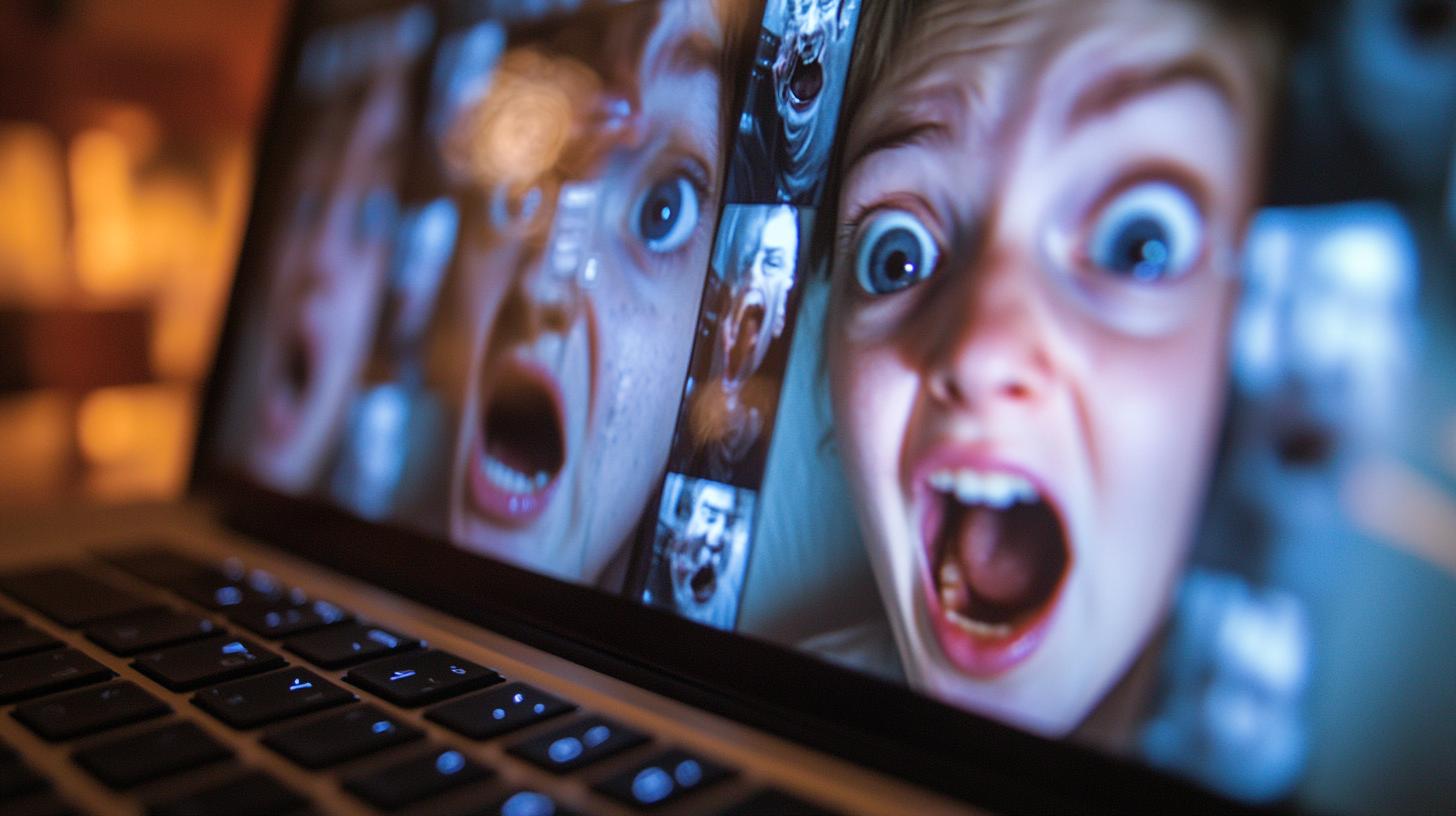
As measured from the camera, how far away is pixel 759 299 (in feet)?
1.49

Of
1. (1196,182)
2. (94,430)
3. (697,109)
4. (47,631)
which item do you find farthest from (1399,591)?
(94,430)

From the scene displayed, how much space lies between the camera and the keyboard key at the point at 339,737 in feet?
1.14

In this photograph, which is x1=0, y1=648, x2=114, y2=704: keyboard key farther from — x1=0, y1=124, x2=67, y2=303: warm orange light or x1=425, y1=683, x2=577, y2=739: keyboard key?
x1=0, y1=124, x2=67, y2=303: warm orange light

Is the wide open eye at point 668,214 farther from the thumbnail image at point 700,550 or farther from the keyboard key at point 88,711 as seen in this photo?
the keyboard key at point 88,711

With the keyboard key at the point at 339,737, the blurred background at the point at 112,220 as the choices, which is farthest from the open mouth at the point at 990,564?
the blurred background at the point at 112,220

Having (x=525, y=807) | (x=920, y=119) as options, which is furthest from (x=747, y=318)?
(x=525, y=807)

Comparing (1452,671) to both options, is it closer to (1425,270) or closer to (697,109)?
(1425,270)

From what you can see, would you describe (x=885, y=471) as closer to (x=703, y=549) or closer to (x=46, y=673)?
(x=703, y=549)

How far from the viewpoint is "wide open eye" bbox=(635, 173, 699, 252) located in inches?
19.4

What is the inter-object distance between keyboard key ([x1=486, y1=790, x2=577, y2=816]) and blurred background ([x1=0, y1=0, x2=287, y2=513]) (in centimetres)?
109

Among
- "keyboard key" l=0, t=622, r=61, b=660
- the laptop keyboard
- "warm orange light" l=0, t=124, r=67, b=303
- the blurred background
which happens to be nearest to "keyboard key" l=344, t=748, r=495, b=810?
the laptop keyboard

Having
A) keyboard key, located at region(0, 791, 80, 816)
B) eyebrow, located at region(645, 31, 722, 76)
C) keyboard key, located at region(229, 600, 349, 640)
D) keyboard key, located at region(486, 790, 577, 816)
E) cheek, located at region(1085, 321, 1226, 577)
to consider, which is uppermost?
eyebrow, located at region(645, 31, 722, 76)

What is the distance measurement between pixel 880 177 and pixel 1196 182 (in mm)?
129

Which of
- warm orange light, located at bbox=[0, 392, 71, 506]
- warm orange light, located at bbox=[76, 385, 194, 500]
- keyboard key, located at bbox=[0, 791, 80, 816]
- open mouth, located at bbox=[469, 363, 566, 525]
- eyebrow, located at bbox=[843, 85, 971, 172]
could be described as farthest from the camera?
warm orange light, located at bbox=[76, 385, 194, 500]
